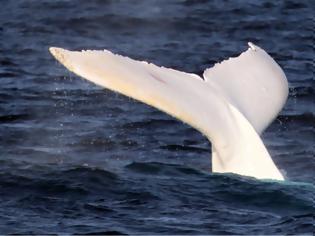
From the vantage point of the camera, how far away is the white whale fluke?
39.7 ft

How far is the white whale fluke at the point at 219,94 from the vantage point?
12102 mm

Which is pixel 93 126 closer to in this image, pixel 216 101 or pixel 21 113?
pixel 21 113

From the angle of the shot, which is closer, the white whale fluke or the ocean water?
the white whale fluke

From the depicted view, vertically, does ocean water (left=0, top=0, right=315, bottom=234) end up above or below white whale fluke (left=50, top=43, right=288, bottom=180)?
below

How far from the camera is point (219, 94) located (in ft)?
43.3

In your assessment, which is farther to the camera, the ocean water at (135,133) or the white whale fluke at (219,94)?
the ocean water at (135,133)

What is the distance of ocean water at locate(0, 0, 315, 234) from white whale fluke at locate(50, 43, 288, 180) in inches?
11.8

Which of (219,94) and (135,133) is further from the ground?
(219,94)

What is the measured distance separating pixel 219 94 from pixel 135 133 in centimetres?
480

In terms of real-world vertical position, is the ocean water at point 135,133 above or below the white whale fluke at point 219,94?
below

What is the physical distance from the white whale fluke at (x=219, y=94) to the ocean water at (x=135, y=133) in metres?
0.30

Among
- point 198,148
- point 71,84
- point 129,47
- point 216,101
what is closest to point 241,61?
point 216,101

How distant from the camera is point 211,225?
1243 centimetres

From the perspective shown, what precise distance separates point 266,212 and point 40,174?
110 inches
